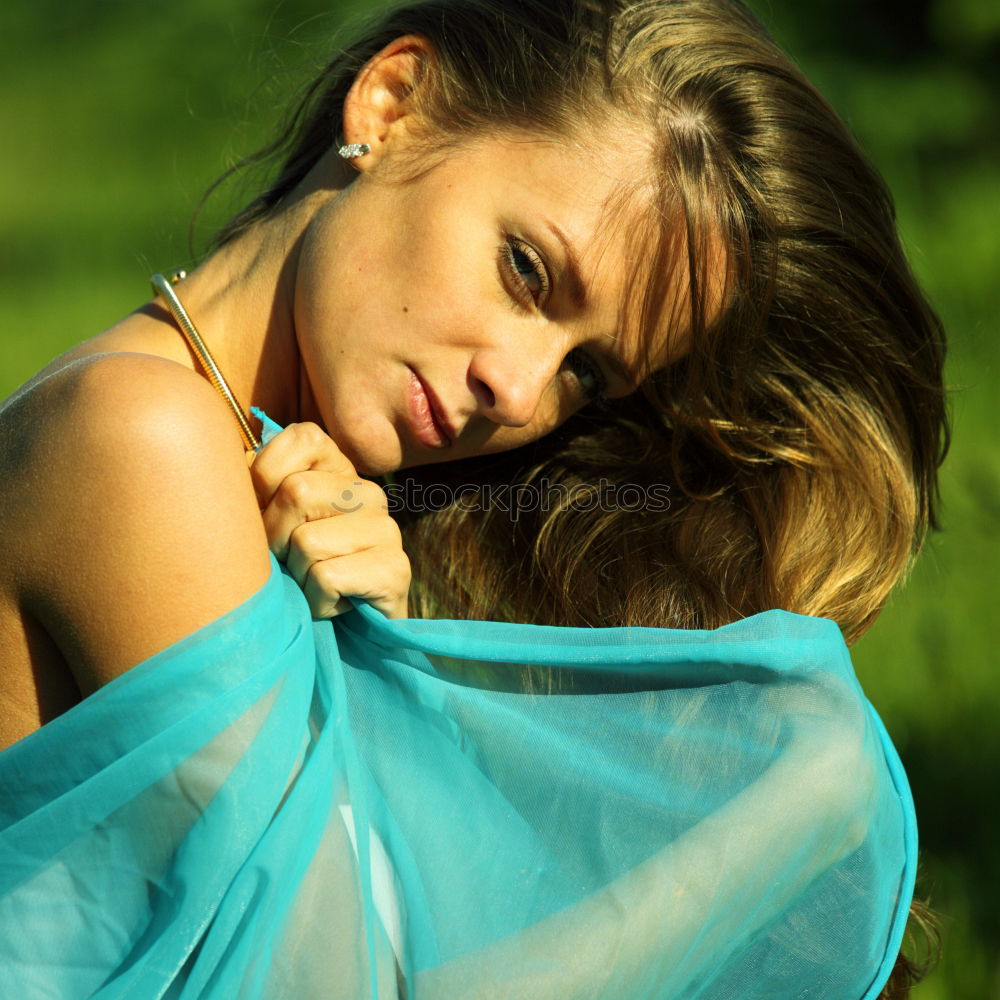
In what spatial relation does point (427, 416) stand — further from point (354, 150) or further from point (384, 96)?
point (384, 96)

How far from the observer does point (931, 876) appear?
2740mm

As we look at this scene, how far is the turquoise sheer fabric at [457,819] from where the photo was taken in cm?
140

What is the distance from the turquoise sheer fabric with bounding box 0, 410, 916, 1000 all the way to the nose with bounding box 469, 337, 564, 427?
0.40 metres

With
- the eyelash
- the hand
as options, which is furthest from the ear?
the hand

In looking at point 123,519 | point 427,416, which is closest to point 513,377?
point 427,416

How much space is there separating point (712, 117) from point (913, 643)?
73.4 inches

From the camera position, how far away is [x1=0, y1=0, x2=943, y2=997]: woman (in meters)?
1.42

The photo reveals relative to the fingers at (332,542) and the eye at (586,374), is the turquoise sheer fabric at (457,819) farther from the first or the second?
the eye at (586,374)

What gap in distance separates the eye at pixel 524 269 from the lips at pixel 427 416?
0.62 feet

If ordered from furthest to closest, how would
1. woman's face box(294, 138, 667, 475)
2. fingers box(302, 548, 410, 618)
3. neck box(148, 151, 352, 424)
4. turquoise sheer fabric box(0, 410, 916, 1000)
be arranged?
neck box(148, 151, 352, 424)
woman's face box(294, 138, 667, 475)
fingers box(302, 548, 410, 618)
turquoise sheer fabric box(0, 410, 916, 1000)

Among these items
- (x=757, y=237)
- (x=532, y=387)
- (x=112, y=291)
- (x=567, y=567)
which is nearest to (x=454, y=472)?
(x=567, y=567)

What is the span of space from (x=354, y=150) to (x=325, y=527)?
2.28 feet

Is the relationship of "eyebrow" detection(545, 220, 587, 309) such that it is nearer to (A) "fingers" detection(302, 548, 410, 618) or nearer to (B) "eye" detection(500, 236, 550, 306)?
(B) "eye" detection(500, 236, 550, 306)

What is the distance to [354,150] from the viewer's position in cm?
203
